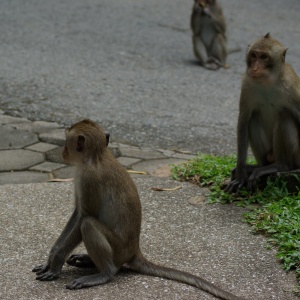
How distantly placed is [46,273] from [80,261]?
0.92 feet

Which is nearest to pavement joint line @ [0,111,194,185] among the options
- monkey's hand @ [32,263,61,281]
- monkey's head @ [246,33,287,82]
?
monkey's head @ [246,33,287,82]

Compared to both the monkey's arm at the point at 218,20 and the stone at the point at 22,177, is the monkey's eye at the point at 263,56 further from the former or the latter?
the monkey's arm at the point at 218,20

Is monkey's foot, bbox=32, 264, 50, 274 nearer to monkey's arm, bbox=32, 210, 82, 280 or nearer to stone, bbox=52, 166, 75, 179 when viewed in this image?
monkey's arm, bbox=32, 210, 82, 280

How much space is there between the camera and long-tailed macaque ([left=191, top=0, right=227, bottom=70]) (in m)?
12.0

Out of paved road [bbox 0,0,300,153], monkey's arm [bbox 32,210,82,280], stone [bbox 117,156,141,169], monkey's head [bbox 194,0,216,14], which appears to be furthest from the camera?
monkey's head [bbox 194,0,216,14]

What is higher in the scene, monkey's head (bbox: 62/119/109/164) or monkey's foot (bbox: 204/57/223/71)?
monkey's head (bbox: 62/119/109/164)

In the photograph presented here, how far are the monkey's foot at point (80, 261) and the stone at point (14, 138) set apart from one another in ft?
9.23

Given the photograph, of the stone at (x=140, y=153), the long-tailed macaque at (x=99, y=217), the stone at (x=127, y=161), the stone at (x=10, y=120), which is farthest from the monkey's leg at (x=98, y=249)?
the stone at (x=10, y=120)

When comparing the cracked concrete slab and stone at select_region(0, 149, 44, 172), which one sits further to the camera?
stone at select_region(0, 149, 44, 172)

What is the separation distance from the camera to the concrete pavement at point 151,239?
4.32 m

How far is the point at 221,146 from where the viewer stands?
780cm

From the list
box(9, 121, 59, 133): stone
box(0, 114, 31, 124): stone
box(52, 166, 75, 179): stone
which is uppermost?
box(0, 114, 31, 124): stone

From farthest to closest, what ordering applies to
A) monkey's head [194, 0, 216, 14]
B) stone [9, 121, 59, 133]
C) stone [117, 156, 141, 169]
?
monkey's head [194, 0, 216, 14] < stone [9, 121, 59, 133] < stone [117, 156, 141, 169]

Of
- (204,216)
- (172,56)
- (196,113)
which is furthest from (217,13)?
(204,216)
